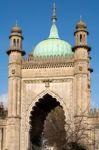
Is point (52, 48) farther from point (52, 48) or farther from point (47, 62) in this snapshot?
point (47, 62)

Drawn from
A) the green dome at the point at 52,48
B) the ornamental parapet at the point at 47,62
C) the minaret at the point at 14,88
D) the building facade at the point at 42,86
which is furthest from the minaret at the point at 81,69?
the minaret at the point at 14,88

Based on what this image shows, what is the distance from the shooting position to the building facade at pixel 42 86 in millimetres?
37875

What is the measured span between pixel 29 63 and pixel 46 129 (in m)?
21.1

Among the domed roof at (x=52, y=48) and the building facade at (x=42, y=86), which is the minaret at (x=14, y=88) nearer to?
the building facade at (x=42, y=86)

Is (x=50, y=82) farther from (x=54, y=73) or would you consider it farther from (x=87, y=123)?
(x=87, y=123)

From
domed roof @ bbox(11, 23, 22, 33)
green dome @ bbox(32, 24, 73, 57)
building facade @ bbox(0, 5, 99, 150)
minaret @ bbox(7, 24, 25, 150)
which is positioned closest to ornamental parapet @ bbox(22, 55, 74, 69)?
building facade @ bbox(0, 5, 99, 150)

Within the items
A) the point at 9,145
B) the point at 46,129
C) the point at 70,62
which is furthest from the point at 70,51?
the point at 46,129

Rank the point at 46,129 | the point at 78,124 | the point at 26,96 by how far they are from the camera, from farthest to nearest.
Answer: the point at 46,129, the point at 26,96, the point at 78,124

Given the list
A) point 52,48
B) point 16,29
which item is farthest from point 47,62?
point 16,29

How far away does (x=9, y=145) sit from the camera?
1487 inches

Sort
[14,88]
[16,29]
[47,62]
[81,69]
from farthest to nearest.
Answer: [16,29] → [47,62] → [14,88] → [81,69]

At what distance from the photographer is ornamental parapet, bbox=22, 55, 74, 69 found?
1531 inches

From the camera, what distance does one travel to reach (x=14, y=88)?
3912cm

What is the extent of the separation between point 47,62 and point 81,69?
9.12ft
